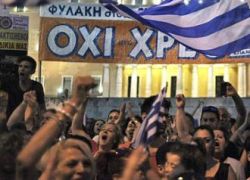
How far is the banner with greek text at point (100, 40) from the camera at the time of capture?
14.2 m

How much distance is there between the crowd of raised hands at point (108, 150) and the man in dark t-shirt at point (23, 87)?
615mm

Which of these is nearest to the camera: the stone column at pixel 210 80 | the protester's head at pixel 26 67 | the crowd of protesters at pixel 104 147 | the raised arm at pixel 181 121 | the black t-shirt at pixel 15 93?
the crowd of protesters at pixel 104 147

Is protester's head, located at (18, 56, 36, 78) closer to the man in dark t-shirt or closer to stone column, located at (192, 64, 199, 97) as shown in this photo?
the man in dark t-shirt

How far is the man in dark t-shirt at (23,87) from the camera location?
648 cm

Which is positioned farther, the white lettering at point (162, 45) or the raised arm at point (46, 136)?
the white lettering at point (162, 45)

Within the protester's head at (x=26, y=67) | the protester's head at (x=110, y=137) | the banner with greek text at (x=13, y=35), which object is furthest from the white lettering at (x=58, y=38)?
the protester's head at (x=110, y=137)

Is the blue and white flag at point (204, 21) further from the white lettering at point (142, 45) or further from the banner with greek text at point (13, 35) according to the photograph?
the banner with greek text at point (13, 35)

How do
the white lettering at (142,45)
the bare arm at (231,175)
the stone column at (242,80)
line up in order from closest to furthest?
the bare arm at (231,175) → the white lettering at (142,45) → the stone column at (242,80)

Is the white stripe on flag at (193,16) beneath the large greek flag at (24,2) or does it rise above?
above

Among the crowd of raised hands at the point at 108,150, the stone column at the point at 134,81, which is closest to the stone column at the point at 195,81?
the stone column at the point at 134,81

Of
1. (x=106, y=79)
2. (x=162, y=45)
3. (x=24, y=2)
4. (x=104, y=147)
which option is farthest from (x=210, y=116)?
(x=106, y=79)

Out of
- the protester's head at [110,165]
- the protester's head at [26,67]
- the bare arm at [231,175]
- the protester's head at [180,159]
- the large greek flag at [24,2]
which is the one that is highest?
the large greek flag at [24,2]

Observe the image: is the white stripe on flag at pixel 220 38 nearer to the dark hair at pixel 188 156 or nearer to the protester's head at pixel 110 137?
the protester's head at pixel 110 137

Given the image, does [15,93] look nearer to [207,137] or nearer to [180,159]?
[207,137]
